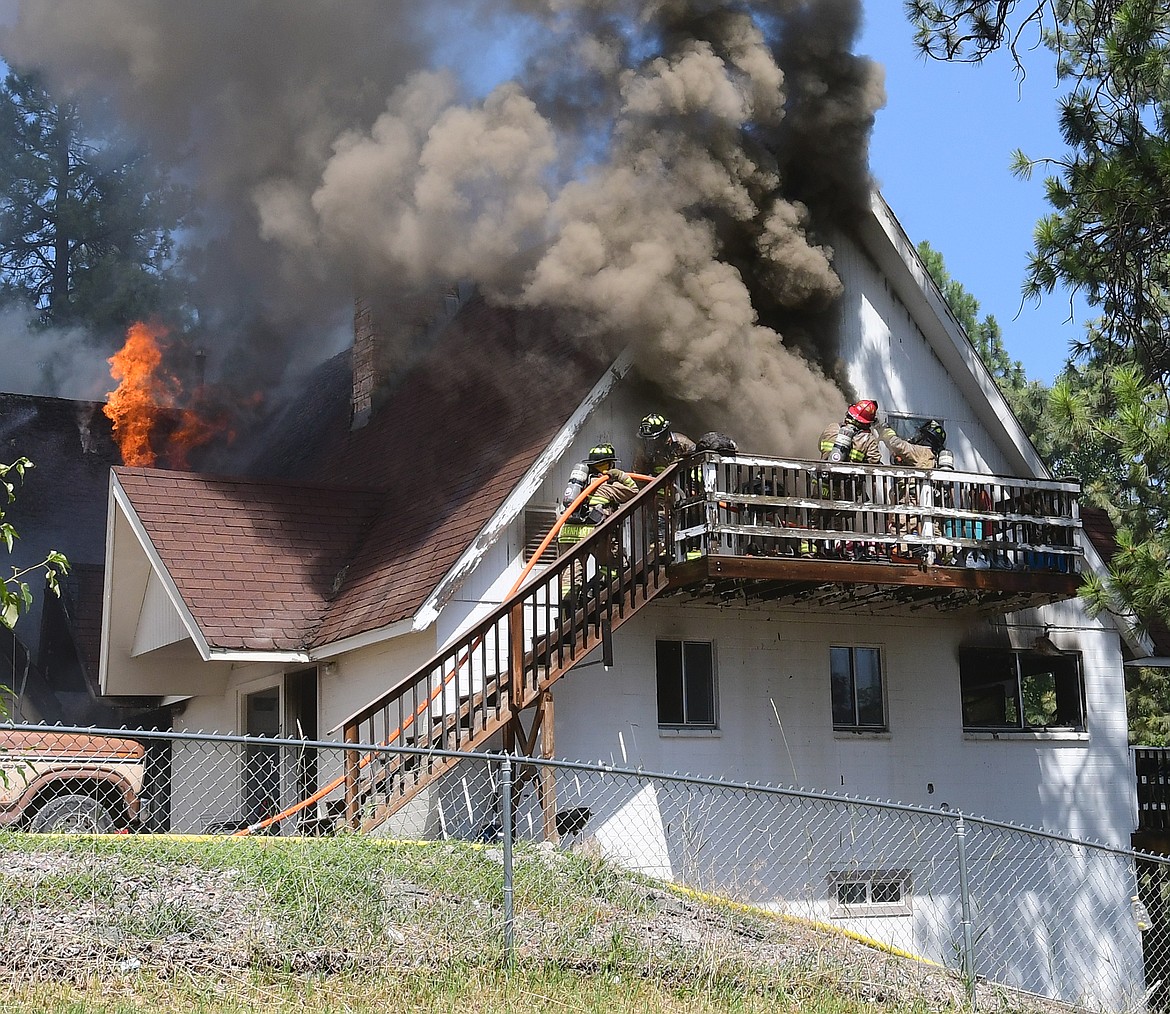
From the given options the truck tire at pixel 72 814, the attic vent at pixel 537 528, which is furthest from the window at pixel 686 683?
the truck tire at pixel 72 814

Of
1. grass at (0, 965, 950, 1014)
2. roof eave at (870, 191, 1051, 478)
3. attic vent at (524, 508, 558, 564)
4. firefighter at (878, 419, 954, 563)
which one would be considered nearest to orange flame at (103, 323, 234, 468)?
attic vent at (524, 508, 558, 564)

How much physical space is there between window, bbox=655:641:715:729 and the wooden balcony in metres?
0.64

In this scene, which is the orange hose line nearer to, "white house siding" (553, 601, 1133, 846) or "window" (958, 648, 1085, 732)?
"white house siding" (553, 601, 1133, 846)

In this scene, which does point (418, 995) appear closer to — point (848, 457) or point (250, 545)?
point (848, 457)

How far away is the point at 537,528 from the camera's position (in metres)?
15.5

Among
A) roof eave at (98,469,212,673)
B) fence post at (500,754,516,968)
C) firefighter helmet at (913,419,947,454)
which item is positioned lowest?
fence post at (500,754,516,968)

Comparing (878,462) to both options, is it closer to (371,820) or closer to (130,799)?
(371,820)

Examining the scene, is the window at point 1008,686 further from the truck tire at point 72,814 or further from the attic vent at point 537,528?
the truck tire at point 72,814

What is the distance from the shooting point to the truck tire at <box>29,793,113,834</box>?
15.7 m

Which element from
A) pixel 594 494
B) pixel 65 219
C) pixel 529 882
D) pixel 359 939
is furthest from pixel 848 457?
pixel 65 219

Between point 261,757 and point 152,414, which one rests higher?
point 152,414

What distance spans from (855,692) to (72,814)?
26.9 feet

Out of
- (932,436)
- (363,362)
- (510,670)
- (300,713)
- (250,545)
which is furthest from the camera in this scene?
(363,362)

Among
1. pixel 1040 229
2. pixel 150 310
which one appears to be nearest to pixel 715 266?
pixel 1040 229
